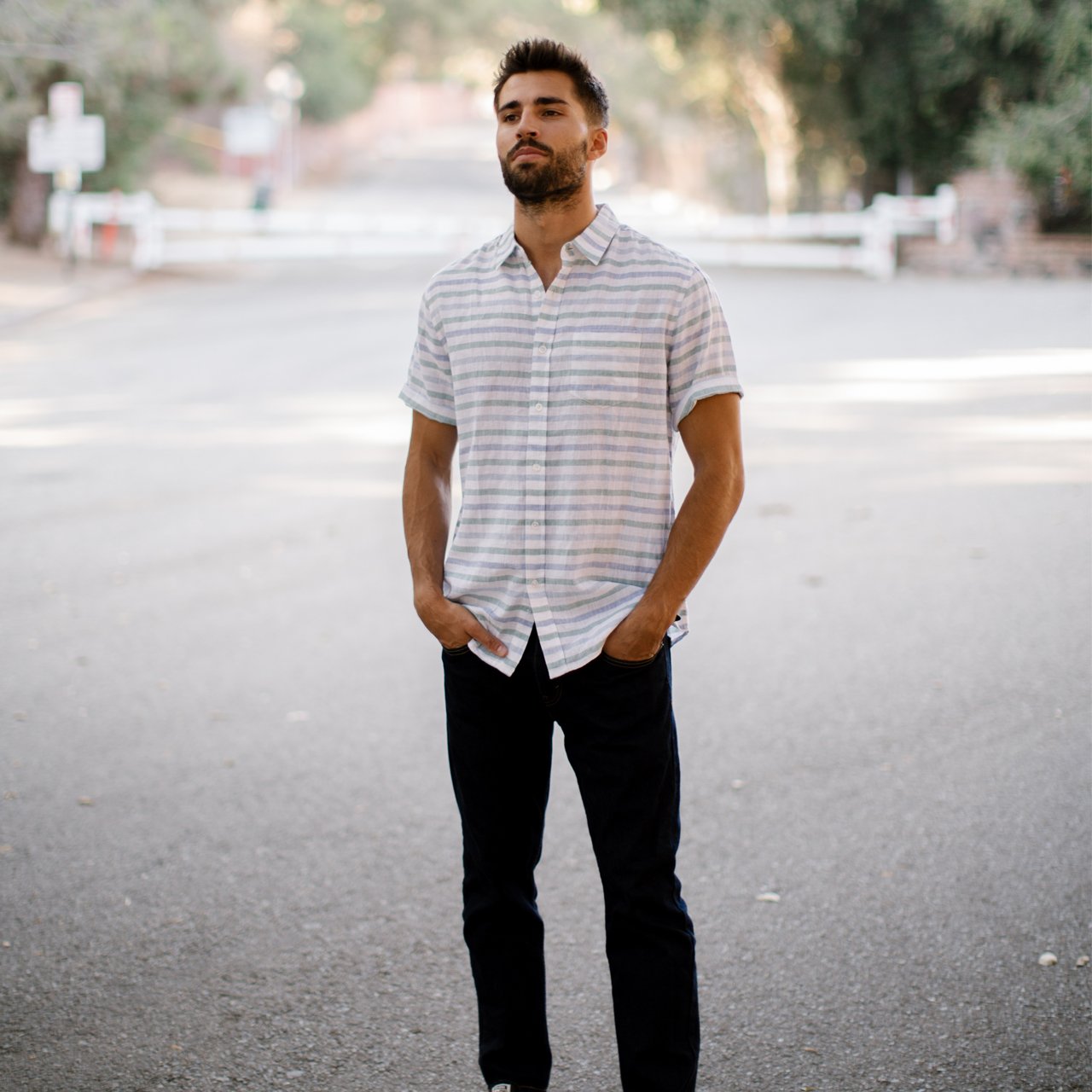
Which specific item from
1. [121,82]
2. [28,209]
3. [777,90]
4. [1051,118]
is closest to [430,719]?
[1051,118]

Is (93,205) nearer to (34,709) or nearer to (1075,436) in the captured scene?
(1075,436)

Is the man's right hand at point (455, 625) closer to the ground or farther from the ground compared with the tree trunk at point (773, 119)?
closer to the ground

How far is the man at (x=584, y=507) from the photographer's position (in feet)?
8.75

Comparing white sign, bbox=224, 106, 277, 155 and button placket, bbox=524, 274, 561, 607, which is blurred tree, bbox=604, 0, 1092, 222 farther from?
button placket, bbox=524, 274, 561, 607

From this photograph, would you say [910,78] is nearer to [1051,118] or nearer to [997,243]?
[997,243]

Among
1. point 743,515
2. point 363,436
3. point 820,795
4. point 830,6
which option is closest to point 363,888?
point 820,795

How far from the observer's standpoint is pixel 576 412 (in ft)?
8.76

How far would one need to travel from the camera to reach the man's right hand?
8.99ft

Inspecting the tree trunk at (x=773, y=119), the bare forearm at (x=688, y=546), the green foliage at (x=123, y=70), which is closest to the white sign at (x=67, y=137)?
the green foliage at (x=123, y=70)

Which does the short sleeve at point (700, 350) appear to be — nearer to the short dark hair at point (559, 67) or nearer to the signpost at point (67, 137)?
the short dark hair at point (559, 67)

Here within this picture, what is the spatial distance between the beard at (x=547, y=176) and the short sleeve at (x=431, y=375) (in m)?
0.29

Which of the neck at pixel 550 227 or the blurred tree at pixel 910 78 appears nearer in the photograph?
the neck at pixel 550 227

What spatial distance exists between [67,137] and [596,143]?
21.5 m

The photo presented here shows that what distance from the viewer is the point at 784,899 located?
416 cm
